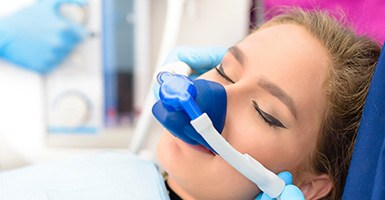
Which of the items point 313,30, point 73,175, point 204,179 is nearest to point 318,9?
point 313,30

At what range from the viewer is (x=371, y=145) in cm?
81

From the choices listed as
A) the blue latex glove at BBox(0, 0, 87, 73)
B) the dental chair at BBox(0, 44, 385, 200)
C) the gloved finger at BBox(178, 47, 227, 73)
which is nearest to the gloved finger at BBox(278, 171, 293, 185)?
the dental chair at BBox(0, 44, 385, 200)

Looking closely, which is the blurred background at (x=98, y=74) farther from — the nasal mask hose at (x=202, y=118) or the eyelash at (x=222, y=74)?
the nasal mask hose at (x=202, y=118)

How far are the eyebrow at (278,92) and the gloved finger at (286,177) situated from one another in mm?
111

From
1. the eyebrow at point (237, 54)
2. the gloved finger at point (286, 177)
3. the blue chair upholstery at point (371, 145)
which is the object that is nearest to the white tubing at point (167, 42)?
the eyebrow at point (237, 54)

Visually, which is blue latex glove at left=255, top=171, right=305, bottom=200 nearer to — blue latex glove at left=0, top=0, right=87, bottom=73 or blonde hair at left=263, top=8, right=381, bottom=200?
blonde hair at left=263, top=8, right=381, bottom=200

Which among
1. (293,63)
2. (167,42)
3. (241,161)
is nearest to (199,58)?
(167,42)

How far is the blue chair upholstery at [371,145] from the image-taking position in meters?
0.80

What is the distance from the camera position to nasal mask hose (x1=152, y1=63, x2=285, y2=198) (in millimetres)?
787

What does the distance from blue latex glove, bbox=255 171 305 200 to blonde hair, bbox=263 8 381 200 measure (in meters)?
0.09

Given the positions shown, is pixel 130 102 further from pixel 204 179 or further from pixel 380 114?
pixel 380 114

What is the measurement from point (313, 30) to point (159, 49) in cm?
54

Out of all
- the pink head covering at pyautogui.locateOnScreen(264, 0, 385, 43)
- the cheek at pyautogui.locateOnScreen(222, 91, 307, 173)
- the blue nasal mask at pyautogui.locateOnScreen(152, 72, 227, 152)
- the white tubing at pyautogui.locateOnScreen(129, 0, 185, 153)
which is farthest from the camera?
the white tubing at pyautogui.locateOnScreen(129, 0, 185, 153)

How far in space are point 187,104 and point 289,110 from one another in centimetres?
23
